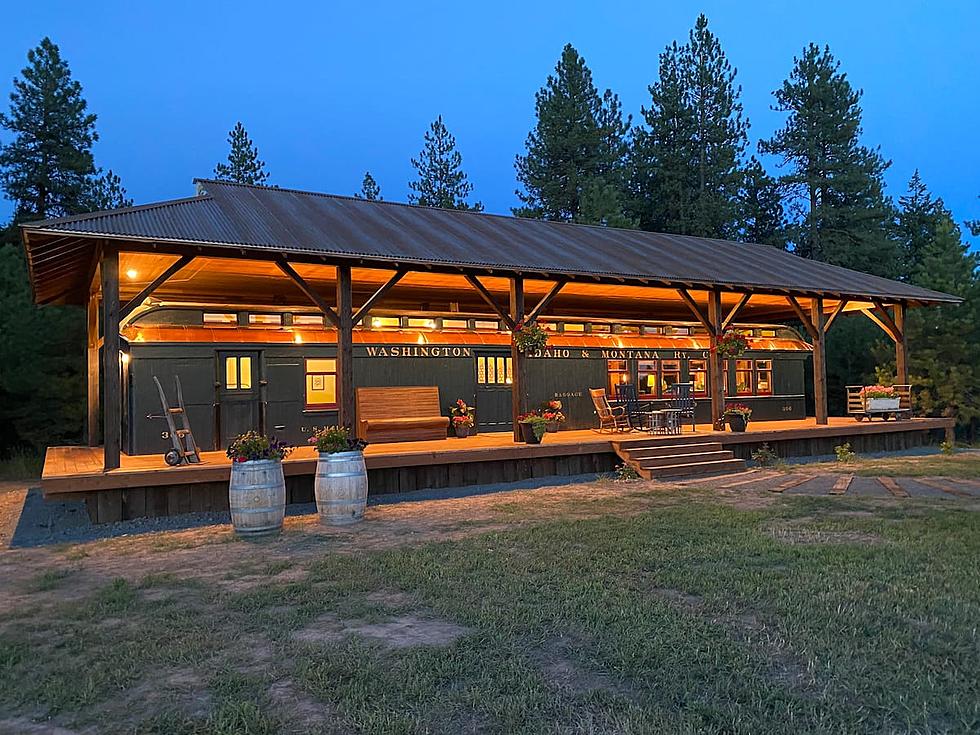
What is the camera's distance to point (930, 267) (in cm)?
2016

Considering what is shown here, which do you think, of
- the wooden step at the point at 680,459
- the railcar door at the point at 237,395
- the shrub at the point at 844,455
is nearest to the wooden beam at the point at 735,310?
the wooden step at the point at 680,459

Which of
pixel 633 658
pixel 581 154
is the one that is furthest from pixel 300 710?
pixel 581 154

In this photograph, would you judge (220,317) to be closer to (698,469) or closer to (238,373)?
(238,373)

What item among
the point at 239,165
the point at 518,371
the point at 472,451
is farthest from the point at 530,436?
the point at 239,165

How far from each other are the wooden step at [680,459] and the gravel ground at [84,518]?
88 cm

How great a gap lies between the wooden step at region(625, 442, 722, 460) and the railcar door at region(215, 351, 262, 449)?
6.56 meters

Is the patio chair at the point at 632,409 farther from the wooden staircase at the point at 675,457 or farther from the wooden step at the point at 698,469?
the wooden step at the point at 698,469

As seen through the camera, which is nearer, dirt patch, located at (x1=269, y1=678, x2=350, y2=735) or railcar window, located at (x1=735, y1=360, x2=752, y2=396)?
dirt patch, located at (x1=269, y1=678, x2=350, y2=735)

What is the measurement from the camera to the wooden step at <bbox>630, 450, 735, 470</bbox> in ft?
39.3

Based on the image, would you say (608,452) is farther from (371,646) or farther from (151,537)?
(371,646)

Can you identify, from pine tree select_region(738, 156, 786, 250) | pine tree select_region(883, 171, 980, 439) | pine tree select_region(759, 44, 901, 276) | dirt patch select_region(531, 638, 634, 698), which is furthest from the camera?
pine tree select_region(738, 156, 786, 250)

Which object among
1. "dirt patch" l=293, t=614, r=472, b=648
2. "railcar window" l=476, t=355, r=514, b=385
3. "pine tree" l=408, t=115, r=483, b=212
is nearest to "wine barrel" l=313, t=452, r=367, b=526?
"dirt patch" l=293, t=614, r=472, b=648

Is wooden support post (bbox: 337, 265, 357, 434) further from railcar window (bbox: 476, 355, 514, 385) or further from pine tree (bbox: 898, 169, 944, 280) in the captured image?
pine tree (bbox: 898, 169, 944, 280)

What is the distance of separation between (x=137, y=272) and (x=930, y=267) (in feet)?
65.4
